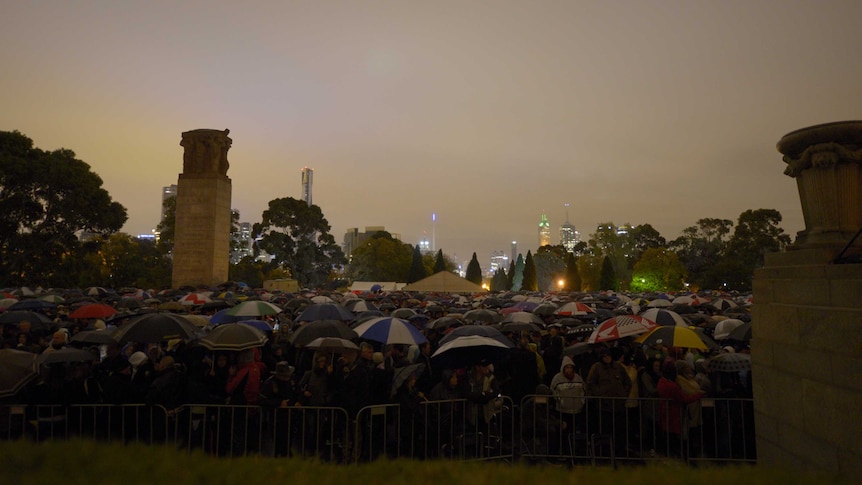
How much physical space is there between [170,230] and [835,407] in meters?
63.7

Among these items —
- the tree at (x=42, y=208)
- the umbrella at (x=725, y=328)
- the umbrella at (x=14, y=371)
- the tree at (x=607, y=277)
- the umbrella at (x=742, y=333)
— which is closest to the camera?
the umbrella at (x=14, y=371)

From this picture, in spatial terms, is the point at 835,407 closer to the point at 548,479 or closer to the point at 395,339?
the point at 548,479

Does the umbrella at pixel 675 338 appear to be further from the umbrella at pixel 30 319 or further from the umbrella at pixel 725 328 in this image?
the umbrella at pixel 30 319

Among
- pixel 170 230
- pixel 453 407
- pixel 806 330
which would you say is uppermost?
pixel 170 230

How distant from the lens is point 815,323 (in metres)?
4.34

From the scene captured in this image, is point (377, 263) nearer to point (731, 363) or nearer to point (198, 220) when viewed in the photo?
point (198, 220)

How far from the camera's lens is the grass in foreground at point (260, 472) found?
2.76 metres

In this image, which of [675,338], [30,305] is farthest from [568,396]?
[30,305]

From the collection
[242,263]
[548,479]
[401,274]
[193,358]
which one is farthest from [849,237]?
[401,274]

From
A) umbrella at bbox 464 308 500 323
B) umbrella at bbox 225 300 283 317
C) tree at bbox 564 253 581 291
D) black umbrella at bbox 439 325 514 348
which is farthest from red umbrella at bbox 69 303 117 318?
tree at bbox 564 253 581 291

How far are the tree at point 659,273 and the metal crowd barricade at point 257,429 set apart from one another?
69793 millimetres

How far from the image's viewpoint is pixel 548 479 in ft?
9.32

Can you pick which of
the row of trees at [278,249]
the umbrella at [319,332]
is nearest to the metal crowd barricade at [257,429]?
the umbrella at [319,332]

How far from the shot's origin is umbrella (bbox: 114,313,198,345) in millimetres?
7875
